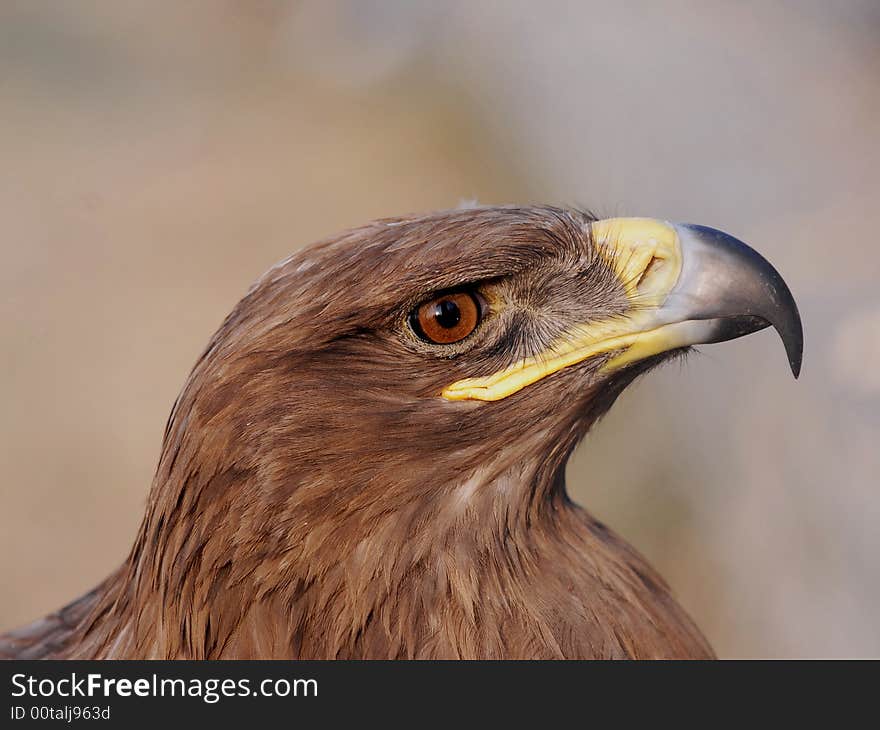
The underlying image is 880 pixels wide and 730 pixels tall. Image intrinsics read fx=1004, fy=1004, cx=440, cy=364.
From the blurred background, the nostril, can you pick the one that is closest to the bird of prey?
the nostril

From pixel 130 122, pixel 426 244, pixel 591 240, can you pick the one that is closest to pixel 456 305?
pixel 426 244

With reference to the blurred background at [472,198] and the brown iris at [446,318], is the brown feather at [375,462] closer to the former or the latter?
the brown iris at [446,318]

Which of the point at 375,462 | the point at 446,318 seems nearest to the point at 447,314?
the point at 446,318

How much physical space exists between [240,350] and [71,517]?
3775 mm

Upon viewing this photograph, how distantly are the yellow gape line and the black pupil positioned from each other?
12cm

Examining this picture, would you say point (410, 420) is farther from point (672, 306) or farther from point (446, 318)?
point (672, 306)

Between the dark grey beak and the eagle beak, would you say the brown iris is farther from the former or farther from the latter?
the dark grey beak

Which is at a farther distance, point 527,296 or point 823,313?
point 823,313

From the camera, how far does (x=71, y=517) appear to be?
526 centimetres

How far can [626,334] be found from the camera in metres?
1.93

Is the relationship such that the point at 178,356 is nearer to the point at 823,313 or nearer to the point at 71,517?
the point at 71,517

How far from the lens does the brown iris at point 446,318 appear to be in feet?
6.25

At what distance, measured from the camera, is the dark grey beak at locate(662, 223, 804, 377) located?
1.88 metres

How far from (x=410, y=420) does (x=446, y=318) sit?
213mm
